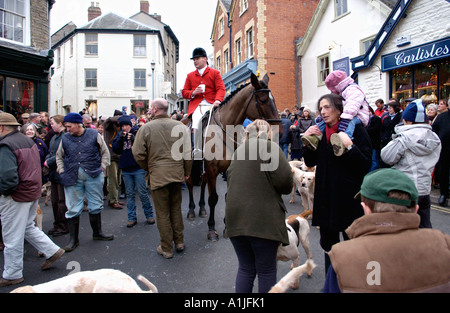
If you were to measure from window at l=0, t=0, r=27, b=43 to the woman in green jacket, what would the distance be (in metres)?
13.5

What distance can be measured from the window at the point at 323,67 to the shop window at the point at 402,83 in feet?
17.7

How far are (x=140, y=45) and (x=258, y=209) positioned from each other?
3300 centimetres

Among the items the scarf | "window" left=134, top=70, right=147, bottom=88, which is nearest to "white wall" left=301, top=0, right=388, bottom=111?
the scarf

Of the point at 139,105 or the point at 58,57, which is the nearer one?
the point at 139,105

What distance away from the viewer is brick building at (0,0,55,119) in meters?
11.7

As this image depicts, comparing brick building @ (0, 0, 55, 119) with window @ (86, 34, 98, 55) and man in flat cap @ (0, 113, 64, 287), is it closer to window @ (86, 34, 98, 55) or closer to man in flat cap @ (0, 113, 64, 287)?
man in flat cap @ (0, 113, 64, 287)

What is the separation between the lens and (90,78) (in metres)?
31.2

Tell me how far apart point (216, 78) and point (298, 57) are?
1491 cm

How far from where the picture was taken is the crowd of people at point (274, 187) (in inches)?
63.3

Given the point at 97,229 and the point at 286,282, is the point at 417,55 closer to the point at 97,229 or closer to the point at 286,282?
the point at 97,229

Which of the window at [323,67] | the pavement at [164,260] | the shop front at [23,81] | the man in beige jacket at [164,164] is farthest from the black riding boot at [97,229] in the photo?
the window at [323,67]

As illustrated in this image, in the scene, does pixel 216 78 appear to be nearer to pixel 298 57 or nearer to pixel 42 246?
pixel 42 246

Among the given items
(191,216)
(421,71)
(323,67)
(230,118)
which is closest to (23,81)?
(191,216)

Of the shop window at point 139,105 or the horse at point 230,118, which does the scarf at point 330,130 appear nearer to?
the horse at point 230,118
